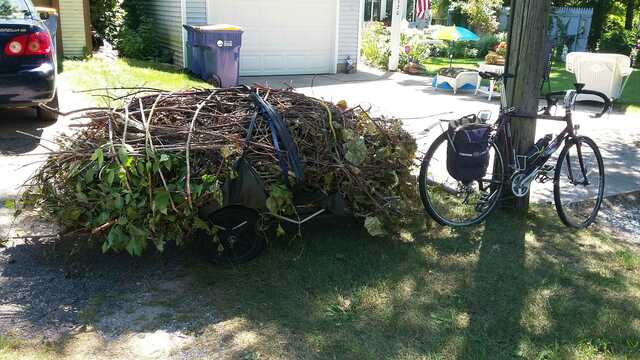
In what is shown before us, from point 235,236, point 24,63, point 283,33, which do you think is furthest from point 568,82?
point 235,236

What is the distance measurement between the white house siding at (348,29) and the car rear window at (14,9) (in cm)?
943

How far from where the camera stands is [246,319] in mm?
3541

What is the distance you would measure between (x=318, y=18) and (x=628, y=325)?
12833mm

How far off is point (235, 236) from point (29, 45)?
386cm

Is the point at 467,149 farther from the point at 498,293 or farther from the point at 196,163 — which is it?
the point at 196,163

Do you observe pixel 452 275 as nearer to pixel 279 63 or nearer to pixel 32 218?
pixel 32 218

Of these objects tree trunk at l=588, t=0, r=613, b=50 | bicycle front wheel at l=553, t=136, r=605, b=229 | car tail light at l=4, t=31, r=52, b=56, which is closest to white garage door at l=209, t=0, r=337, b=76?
car tail light at l=4, t=31, r=52, b=56

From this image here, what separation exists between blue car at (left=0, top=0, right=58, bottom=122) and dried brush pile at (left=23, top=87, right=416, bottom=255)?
2490 mm

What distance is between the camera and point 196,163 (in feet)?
13.0

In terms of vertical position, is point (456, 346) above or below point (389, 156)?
below

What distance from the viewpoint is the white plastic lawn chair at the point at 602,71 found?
1202cm

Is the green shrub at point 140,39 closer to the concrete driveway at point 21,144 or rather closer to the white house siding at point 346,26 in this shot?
the white house siding at point 346,26

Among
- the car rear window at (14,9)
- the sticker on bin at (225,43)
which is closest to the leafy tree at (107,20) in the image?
the sticker on bin at (225,43)

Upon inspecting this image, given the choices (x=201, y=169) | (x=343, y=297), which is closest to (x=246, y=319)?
(x=343, y=297)
